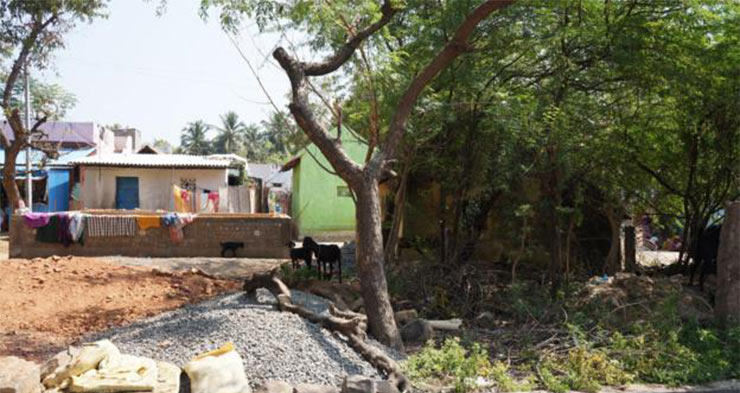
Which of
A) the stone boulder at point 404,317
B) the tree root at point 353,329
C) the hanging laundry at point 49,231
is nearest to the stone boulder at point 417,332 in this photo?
the stone boulder at point 404,317

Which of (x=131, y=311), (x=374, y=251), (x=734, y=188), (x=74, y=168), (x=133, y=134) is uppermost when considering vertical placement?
(x=133, y=134)

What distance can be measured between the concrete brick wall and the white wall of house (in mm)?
7671

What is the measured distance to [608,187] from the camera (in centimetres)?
1123

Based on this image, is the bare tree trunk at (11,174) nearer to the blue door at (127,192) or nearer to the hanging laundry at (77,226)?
the hanging laundry at (77,226)

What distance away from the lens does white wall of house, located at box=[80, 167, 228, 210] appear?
2358 centimetres

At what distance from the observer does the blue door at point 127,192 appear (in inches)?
950

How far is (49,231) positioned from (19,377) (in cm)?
1206

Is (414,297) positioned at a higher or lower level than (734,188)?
lower

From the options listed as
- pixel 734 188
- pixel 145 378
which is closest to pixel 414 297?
pixel 145 378

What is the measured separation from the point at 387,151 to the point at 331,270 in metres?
4.86

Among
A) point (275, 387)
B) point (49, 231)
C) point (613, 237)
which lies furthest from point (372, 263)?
point (49, 231)

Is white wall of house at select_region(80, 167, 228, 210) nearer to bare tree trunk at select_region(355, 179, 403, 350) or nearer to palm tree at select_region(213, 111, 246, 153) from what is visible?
bare tree trunk at select_region(355, 179, 403, 350)

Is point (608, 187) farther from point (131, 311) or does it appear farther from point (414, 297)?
point (131, 311)

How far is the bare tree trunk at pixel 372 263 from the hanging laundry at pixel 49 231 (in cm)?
1129
